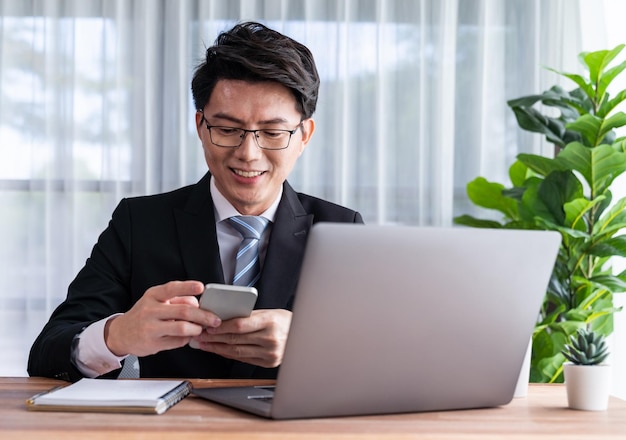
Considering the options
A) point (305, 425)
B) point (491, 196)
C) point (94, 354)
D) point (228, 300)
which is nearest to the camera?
point (305, 425)

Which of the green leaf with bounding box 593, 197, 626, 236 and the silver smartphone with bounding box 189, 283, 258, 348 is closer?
the silver smartphone with bounding box 189, 283, 258, 348

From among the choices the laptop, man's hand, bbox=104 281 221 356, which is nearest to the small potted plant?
the laptop

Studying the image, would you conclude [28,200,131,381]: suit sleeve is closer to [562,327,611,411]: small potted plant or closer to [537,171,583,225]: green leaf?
[562,327,611,411]: small potted plant

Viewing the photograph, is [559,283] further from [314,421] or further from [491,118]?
[314,421]

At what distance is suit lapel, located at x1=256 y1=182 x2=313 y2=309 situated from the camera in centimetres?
182

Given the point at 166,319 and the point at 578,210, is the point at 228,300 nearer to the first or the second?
the point at 166,319

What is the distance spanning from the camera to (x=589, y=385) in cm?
126

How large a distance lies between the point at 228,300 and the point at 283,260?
2.10ft

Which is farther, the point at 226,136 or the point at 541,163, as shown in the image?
the point at 541,163

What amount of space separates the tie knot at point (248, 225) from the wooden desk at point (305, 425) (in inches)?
27.4

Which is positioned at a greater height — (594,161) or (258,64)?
(258,64)

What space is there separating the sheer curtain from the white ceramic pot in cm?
237

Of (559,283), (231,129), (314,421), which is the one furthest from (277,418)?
(559,283)

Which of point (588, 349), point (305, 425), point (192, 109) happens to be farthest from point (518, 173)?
point (305, 425)
